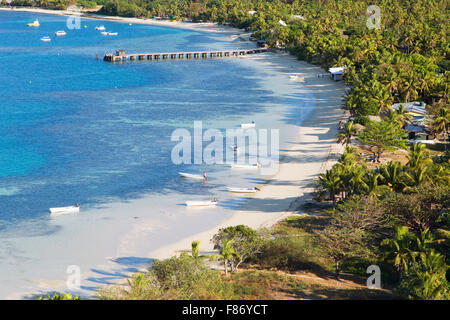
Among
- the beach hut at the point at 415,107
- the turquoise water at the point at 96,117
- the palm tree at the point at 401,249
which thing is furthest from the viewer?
the beach hut at the point at 415,107

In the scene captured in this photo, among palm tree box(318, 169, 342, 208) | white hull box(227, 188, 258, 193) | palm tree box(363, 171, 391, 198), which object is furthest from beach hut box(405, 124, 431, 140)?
palm tree box(318, 169, 342, 208)

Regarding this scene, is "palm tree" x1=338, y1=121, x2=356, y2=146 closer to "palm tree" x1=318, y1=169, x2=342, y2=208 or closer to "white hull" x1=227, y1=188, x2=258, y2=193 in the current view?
"white hull" x1=227, y1=188, x2=258, y2=193

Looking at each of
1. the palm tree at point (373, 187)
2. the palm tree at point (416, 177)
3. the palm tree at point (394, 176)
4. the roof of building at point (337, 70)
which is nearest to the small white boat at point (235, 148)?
the palm tree at point (394, 176)

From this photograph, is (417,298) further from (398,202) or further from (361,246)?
(398,202)

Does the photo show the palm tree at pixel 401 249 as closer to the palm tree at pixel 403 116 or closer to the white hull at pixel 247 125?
the palm tree at pixel 403 116

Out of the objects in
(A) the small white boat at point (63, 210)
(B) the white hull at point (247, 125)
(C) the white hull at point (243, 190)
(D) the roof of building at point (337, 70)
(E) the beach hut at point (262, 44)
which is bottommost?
(A) the small white boat at point (63, 210)

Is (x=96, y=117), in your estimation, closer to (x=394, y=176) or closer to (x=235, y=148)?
(x=235, y=148)

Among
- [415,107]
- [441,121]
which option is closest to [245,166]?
[441,121]
